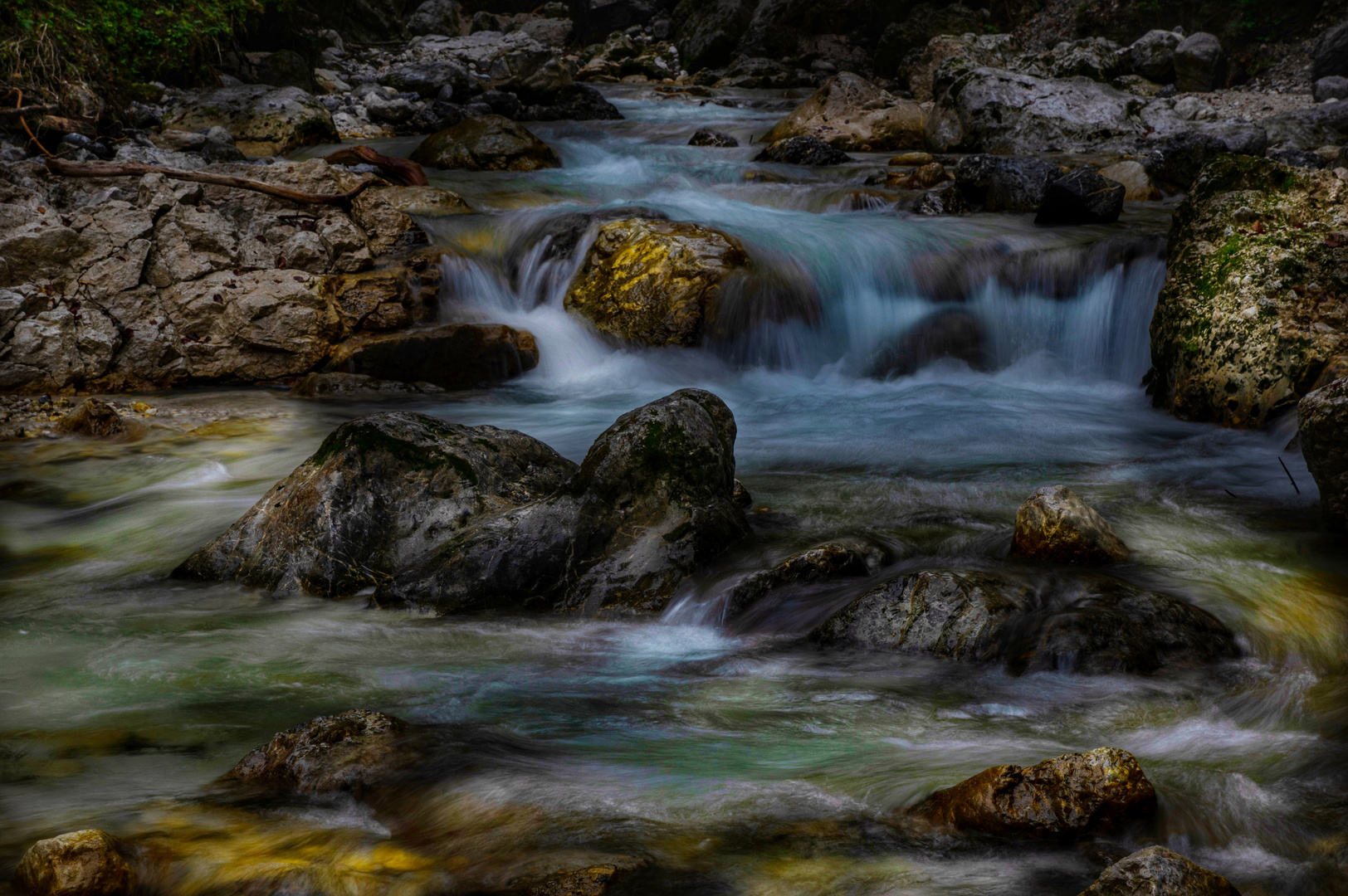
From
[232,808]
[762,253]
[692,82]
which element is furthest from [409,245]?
[692,82]

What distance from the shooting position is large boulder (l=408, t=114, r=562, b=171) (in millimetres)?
13289

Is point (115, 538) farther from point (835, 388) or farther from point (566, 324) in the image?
point (835, 388)

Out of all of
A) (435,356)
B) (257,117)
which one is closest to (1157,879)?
(435,356)

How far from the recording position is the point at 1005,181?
11.6 meters

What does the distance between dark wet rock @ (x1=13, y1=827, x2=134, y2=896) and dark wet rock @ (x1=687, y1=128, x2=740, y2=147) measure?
14854mm

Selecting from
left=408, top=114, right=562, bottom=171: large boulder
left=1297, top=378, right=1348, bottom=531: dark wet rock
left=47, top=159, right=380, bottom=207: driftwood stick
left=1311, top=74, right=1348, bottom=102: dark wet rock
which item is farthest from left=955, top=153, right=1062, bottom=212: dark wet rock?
left=1311, top=74, right=1348, bottom=102: dark wet rock

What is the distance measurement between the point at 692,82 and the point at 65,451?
69.0ft

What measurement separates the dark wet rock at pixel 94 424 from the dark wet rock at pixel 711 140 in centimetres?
1084

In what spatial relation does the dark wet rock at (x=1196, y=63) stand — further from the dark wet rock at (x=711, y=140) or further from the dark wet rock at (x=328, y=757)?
the dark wet rock at (x=328, y=757)

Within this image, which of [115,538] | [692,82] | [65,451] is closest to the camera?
[115,538]

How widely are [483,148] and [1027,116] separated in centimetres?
853

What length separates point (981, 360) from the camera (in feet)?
30.3

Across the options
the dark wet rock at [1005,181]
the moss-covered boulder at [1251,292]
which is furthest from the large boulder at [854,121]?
the moss-covered boulder at [1251,292]

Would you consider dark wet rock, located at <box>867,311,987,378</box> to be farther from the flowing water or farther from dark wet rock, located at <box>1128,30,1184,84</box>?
dark wet rock, located at <box>1128,30,1184,84</box>
